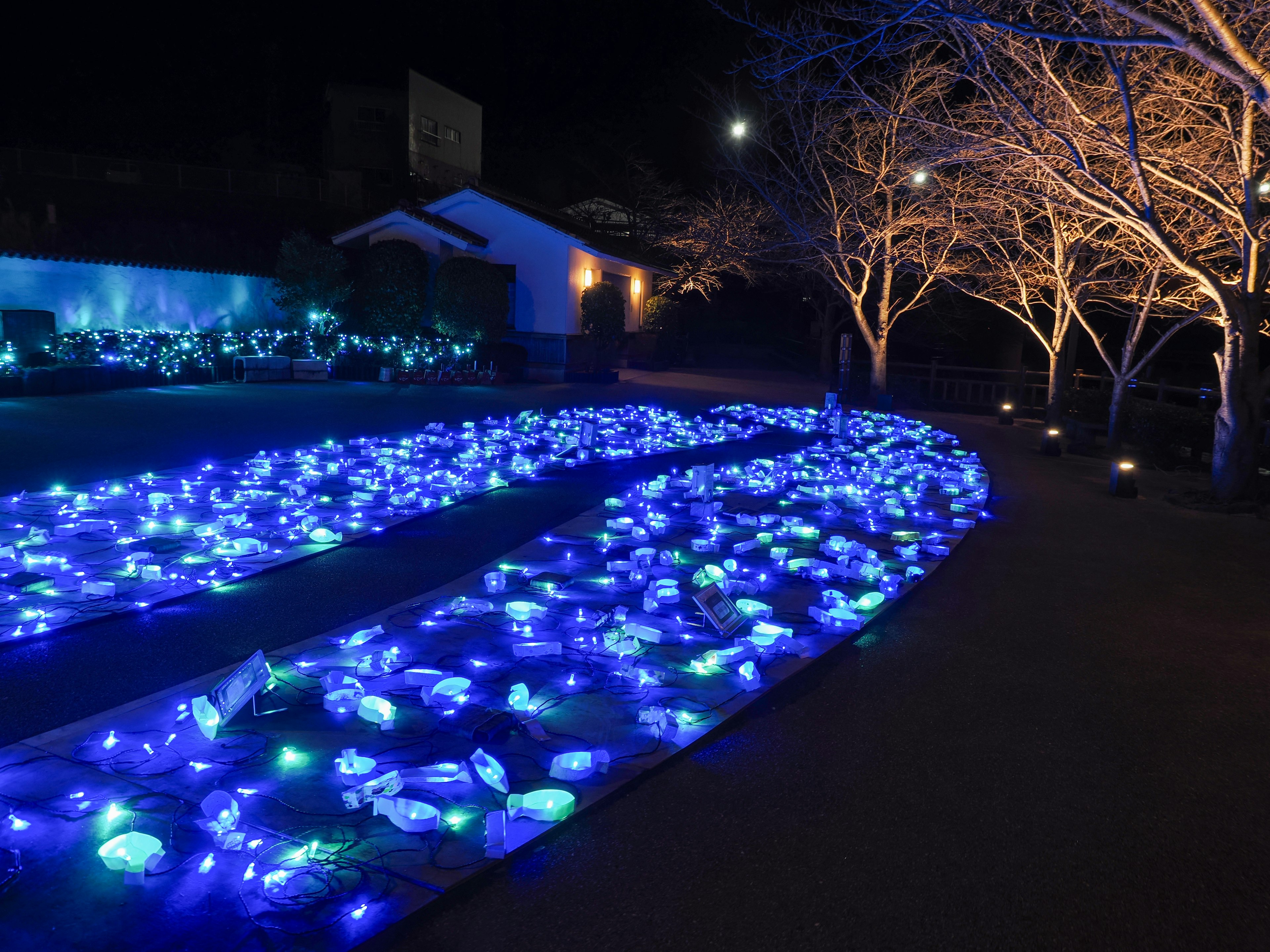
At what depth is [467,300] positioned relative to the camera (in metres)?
20.3

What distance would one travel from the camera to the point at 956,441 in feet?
46.3

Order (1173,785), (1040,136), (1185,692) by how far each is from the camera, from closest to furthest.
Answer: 1. (1173,785)
2. (1185,692)
3. (1040,136)

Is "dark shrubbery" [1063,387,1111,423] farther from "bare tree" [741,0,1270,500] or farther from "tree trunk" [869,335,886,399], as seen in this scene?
"bare tree" [741,0,1270,500]

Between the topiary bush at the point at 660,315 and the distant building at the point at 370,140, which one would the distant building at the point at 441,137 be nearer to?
the distant building at the point at 370,140

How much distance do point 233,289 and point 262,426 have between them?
9.50 metres

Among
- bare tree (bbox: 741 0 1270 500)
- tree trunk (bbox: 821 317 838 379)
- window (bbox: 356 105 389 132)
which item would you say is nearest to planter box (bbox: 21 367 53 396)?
bare tree (bbox: 741 0 1270 500)

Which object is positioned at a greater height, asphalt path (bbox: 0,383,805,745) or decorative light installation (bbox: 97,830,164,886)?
asphalt path (bbox: 0,383,805,745)

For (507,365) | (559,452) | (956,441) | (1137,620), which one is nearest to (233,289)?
(507,365)

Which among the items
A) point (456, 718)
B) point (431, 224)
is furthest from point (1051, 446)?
point (431, 224)

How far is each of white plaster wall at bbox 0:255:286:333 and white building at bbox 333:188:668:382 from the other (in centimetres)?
327

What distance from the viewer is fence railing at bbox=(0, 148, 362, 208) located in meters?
24.8

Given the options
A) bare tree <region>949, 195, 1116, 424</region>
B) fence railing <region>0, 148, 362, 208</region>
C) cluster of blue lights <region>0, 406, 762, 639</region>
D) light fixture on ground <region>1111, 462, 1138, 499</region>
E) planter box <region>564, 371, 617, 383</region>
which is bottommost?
cluster of blue lights <region>0, 406, 762, 639</region>

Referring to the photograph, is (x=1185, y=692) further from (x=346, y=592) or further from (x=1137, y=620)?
(x=346, y=592)

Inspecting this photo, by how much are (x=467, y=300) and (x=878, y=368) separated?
9.44 meters
